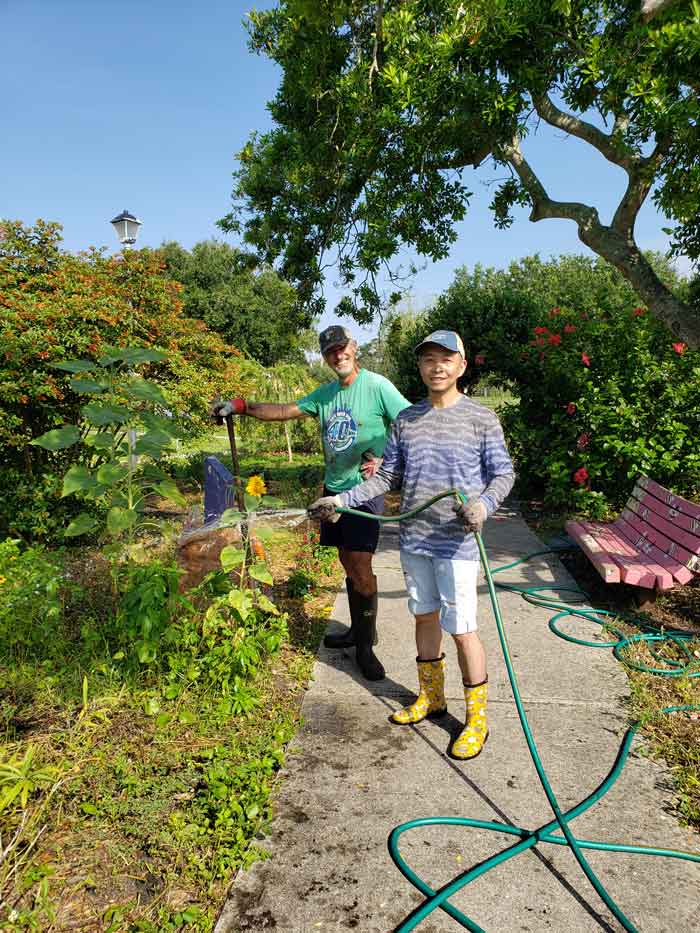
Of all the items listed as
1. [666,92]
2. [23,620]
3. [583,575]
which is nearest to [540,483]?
[583,575]

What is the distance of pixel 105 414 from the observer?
116 inches

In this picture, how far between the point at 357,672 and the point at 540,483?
5.67m

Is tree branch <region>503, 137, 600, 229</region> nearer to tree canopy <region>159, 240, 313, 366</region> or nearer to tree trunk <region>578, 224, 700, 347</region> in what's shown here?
tree trunk <region>578, 224, 700, 347</region>

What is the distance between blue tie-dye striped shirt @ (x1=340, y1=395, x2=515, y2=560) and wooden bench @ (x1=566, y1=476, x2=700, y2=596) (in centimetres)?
163

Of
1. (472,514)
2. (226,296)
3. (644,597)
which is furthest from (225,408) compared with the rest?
(226,296)

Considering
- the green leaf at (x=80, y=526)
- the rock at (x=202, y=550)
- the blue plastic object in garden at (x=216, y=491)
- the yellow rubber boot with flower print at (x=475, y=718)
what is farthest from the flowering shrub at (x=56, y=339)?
the yellow rubber boot with flower print at (x=475, y=718)

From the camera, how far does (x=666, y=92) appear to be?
4414mm

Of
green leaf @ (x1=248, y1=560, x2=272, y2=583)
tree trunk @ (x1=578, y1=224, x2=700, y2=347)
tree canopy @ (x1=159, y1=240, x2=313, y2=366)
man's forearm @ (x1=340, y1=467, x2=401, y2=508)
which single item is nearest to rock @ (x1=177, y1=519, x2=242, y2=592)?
green leaf @ (x1=248, y1=560, x2=272, y2=583)

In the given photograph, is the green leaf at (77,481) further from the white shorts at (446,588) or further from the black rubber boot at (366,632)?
the white shorts at (446,588)

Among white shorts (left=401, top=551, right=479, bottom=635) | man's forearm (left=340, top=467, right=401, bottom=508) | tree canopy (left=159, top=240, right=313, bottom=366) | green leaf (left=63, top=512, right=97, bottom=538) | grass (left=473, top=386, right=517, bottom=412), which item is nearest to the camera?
white shorts (left=401, top=551, right=479, bottom=635)

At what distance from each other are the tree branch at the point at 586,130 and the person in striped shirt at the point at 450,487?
415cm

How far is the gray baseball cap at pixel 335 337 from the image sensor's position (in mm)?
3082

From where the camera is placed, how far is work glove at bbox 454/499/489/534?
7.41 feet

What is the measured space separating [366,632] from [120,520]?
1.43 metres
